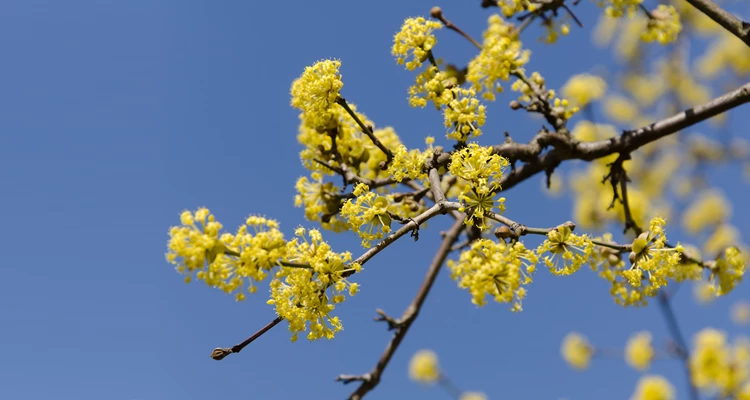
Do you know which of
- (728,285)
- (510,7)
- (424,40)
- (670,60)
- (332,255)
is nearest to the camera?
(332,255)

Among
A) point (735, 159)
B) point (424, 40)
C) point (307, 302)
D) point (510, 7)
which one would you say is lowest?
point (307, 302)

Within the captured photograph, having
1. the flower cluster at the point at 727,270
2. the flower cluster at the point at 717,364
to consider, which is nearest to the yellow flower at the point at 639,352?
the flower cluster at the point at 717,364

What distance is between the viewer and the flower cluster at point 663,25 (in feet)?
11.4

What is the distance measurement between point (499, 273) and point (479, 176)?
364mm

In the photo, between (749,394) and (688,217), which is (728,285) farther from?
(688,217)

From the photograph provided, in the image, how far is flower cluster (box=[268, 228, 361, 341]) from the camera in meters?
1.99

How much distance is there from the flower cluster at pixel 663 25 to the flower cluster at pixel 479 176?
1895 millimetres

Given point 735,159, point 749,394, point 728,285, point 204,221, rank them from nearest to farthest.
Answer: point 204,221
point 728,285
point 749,394
point 735,159

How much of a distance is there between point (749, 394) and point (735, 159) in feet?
14.3

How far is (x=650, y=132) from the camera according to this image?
3.13 meters

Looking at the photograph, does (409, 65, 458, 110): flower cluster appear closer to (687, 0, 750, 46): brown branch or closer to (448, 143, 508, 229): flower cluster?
(448, 143, 508, 229): flower cluster

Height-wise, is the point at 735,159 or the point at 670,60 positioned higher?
the point at 670,60

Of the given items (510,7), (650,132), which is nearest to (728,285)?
(650,132)

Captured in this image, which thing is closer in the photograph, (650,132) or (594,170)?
(650,132)
